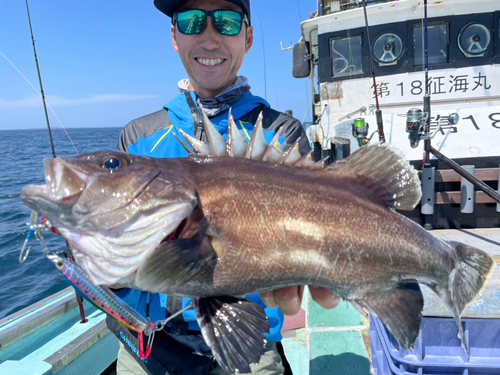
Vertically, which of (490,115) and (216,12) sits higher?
(216,12)

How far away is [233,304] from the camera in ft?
5.25

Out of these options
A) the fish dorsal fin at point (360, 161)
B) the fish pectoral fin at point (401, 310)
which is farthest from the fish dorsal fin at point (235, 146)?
the fish pectoral fin at point (401, 310)

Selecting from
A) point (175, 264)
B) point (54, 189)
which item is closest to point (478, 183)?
point (175, 264)

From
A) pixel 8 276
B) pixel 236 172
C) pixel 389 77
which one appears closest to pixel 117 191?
pixel 236 172

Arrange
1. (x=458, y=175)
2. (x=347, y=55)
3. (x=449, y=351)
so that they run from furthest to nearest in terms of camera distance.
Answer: (x=347, y=55) < (x=458, y=175) < (x=449, y=351)

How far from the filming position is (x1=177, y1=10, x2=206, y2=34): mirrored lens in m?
2.35

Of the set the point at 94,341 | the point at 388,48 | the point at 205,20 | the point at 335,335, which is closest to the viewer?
the point at 205,20

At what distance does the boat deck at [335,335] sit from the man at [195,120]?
115cm

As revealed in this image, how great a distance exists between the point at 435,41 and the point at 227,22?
6.64 metres

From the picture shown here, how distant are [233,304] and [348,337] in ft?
9.10

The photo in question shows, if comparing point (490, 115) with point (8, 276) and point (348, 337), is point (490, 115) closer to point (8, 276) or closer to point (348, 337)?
point (348, 337)

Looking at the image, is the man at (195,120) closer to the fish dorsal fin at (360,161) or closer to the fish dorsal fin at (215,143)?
the fish dorsal fin at (360,161)

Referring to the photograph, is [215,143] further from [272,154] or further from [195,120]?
[195,120]

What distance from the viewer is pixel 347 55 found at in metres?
7.85
